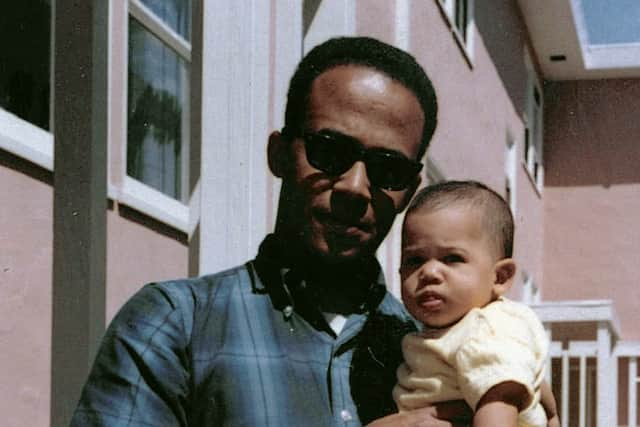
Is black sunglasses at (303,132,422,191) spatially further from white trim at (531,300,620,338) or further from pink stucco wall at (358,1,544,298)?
white trim at (531,300,620,338)

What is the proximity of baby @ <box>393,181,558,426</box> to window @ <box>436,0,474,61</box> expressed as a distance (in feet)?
31.3

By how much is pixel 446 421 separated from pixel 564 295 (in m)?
20.5

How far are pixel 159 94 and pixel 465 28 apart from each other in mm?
5680

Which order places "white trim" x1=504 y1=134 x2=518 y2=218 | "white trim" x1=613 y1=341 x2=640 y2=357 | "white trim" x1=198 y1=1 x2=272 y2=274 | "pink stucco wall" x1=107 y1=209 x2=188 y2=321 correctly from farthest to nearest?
1. "white trim" x1=504 y1=134 x2=518 y2=218
2. "white trim" x1=613 y1=341 x2=640 y2=357
3. "pink stucco wall" x1=107 y1=209 x2=188 y2=321
4. "white trim" x1=198 y1=1 x2=272 y2=274

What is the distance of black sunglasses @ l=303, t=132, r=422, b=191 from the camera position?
2.31m

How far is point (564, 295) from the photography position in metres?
22.5

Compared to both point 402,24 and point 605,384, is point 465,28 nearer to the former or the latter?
point 605,384

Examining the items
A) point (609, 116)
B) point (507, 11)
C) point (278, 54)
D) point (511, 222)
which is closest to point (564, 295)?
point (609, 116)

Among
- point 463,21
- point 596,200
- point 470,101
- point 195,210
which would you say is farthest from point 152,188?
point 596,200

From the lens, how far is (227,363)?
85.8 inches

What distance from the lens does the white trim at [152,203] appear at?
768 cm

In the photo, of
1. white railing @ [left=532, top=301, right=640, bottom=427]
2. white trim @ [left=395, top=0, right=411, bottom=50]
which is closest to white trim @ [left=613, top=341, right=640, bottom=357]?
white railing @ [left=532, top=301, right=640, bottom=427]

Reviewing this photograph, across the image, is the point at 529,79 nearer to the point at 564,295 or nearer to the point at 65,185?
the point at 564,295

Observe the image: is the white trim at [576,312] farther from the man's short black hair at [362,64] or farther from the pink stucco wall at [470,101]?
the man's short black hair at [362,64]
